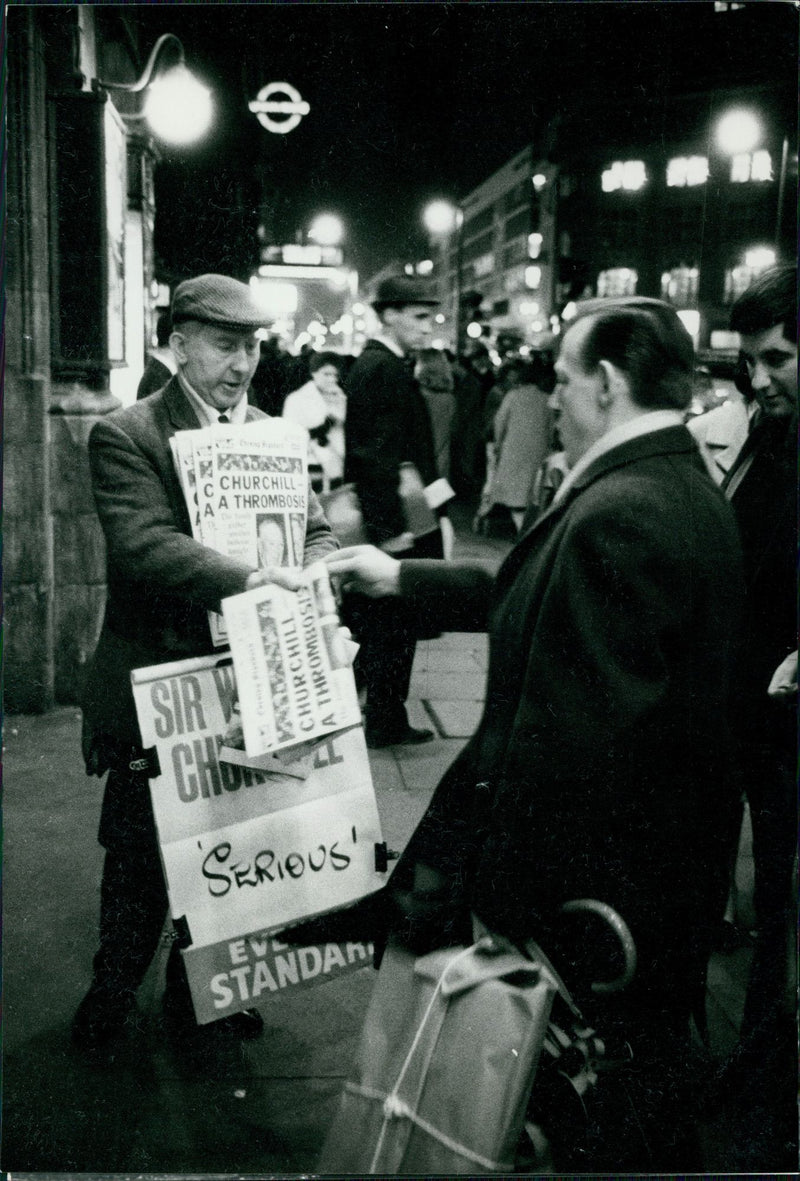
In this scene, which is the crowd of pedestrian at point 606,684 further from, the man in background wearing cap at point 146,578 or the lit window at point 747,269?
the lit window at point 747,269

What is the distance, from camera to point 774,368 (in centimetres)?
297

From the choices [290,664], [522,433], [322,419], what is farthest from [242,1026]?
[522,433]

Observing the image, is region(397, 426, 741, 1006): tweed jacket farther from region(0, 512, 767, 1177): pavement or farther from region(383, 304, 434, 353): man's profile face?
region(383, 304, 434, 353): man's profile face

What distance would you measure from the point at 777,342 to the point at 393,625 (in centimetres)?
292

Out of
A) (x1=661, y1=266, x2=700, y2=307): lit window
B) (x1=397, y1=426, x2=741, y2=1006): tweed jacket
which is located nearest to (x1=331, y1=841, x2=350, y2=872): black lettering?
(x1=397, y1=426, x2=741, y2=1006): tweed jacket

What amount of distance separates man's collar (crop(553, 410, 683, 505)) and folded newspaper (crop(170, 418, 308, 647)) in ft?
3.15

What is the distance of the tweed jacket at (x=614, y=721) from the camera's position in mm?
2105

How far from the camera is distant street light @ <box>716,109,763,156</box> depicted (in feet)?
9.84

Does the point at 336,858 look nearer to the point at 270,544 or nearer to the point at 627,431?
the point at 270,544

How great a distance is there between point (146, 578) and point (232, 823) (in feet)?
2.18

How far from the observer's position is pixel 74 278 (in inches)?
203

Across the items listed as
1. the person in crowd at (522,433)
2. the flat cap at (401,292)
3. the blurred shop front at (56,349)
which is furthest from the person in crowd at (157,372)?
the person in crowd at (522,433)

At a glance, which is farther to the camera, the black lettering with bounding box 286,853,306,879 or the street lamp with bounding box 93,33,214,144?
the street lamp with bounding box 93,33,214,144

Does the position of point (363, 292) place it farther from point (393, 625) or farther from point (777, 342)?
point (777, 342)
